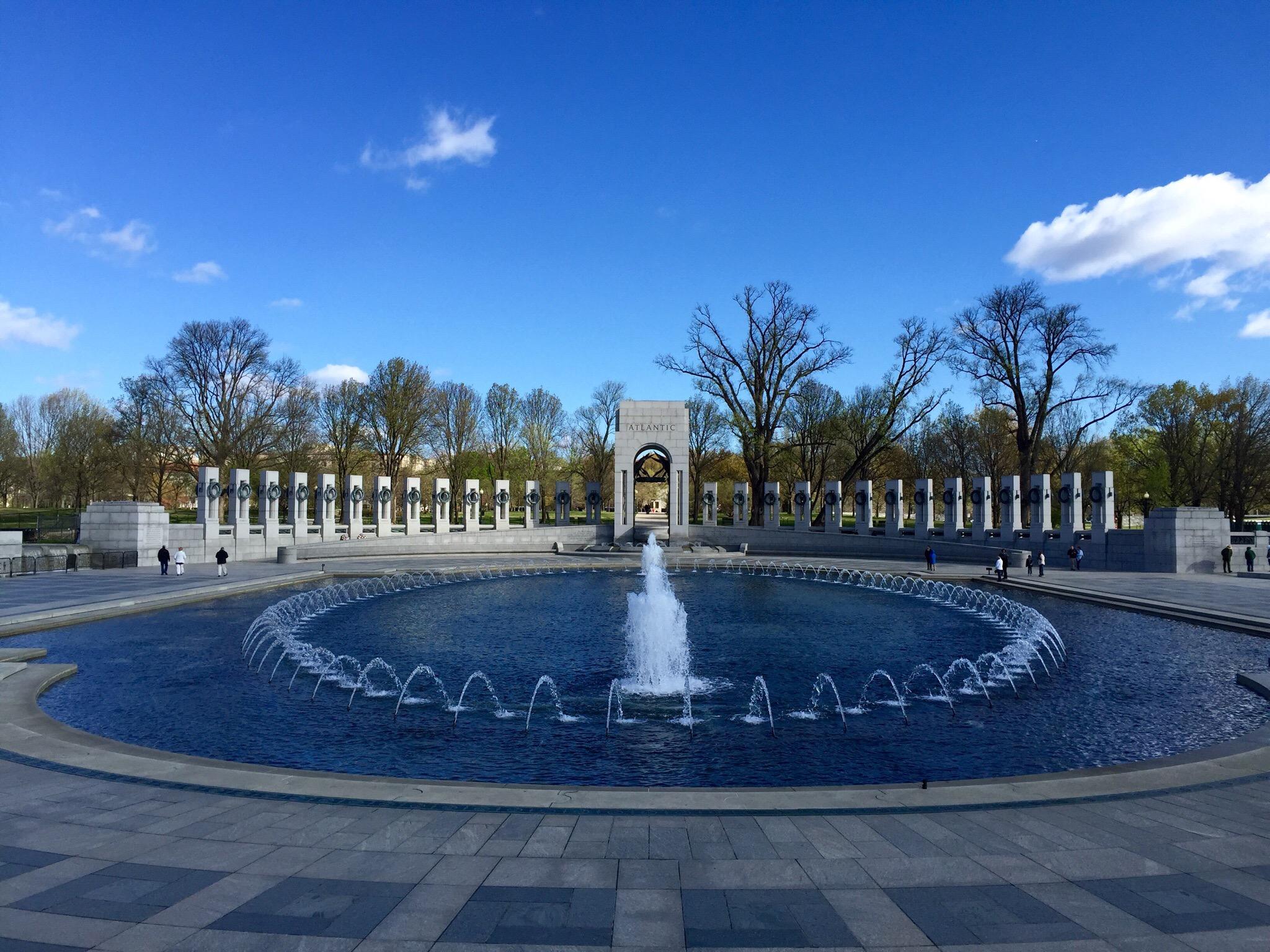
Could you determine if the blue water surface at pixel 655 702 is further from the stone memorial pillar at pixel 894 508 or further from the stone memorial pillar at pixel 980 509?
the stone memorial pillar at pixel 894 508

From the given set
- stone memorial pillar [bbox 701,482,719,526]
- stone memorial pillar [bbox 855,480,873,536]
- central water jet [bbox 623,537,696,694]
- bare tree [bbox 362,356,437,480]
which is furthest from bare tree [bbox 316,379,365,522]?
central water jet [bbox 623,537,696,694]

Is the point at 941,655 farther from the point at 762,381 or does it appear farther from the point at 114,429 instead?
the point at 114,429

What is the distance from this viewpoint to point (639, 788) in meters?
8.13

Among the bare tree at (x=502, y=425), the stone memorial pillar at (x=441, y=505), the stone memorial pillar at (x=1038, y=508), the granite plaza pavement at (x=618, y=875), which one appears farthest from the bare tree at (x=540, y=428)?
the granite plaza pavement at (x=618, y=875)

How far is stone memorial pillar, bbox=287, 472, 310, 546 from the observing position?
128ft

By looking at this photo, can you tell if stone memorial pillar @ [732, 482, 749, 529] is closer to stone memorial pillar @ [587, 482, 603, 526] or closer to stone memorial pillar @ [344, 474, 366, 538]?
stone memorial pillar @ [587, 482, 603, 526]

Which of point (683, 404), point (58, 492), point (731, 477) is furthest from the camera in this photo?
point (731, 477)

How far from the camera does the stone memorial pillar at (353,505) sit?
4091 centimetres

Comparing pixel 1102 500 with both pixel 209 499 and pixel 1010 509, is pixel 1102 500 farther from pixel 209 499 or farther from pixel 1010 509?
pixel 209 499

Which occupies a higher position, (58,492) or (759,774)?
(58,492)

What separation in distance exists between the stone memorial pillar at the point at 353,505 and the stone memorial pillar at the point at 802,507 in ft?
85.0

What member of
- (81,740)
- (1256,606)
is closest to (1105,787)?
(81,740)

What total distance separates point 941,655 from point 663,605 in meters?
6.15

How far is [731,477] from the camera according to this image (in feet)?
258
